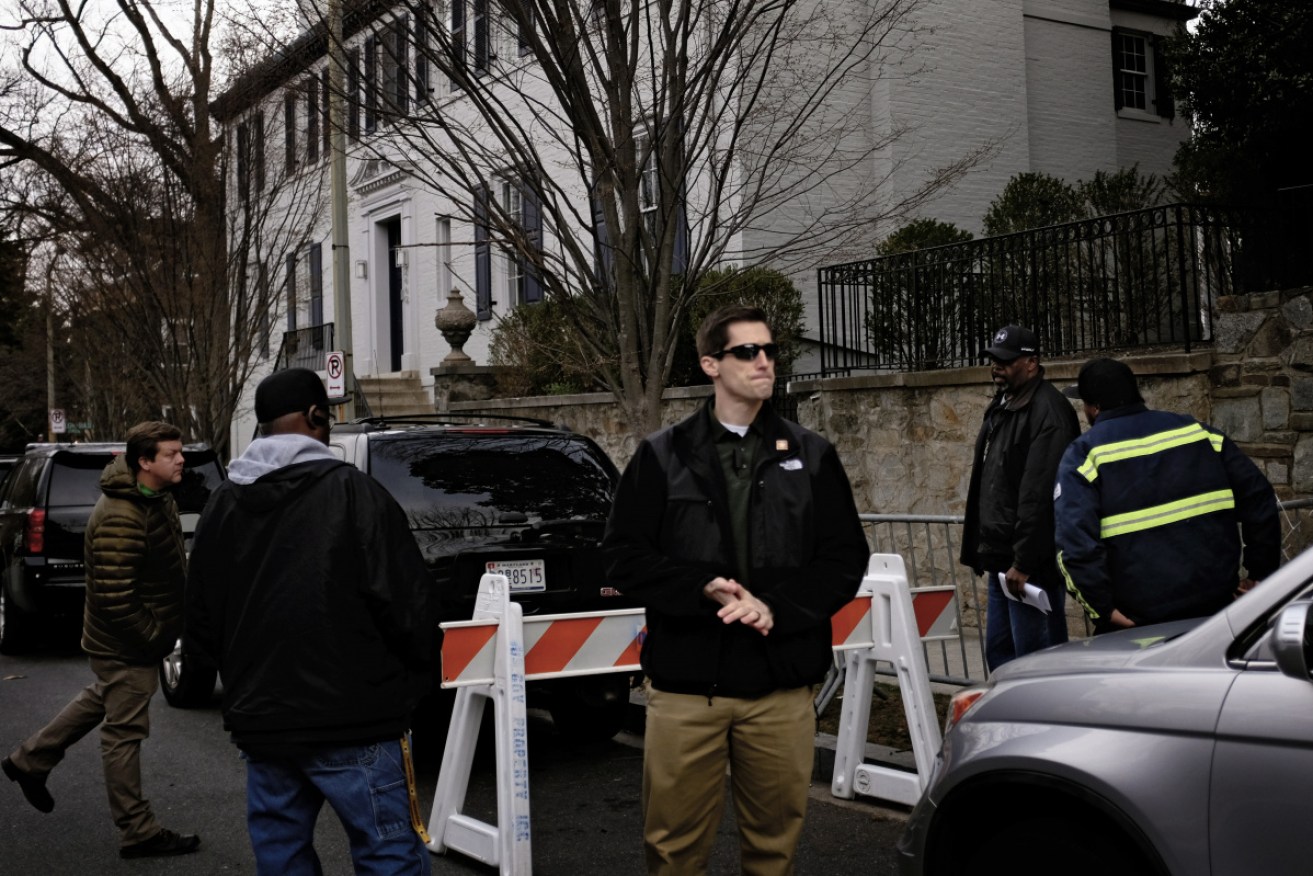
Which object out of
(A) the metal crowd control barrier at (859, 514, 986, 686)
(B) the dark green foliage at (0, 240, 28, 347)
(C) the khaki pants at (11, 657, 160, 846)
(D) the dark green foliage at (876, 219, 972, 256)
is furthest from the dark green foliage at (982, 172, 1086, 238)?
(B) the dark green foliage at (0, 240, 28, 347)

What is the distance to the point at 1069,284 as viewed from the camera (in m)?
11.3

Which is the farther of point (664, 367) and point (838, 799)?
point (664, 367)

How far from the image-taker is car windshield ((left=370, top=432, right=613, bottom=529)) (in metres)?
7.72

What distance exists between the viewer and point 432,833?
20.0 feet

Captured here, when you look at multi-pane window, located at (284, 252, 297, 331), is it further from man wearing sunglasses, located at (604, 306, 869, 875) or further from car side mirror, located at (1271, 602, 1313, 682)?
car side mirror, located at (1271, 602, 1313, 682)

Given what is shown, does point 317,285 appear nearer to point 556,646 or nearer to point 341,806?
point 556,646

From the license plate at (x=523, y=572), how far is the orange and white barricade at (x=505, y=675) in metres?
1.47

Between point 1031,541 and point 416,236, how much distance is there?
810 inches

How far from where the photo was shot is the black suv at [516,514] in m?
7.54

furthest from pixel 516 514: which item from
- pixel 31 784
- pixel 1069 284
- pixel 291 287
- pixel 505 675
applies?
pixel 291 287

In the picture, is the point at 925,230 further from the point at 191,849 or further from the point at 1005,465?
the point at 191,849

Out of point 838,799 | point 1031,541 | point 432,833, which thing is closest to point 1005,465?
point 1031,541

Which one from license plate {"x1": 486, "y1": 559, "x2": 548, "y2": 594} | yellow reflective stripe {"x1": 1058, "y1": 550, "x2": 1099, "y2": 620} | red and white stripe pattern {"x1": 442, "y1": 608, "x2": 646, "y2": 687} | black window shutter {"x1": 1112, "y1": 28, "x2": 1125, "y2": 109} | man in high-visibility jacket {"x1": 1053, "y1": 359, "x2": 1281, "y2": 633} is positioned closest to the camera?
man in high-visibility jacket {"x1": 1053, "y1": 359, "x2": 1281, "y2": 633}

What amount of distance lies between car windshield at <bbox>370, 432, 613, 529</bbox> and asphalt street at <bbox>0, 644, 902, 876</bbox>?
4.65 ft
